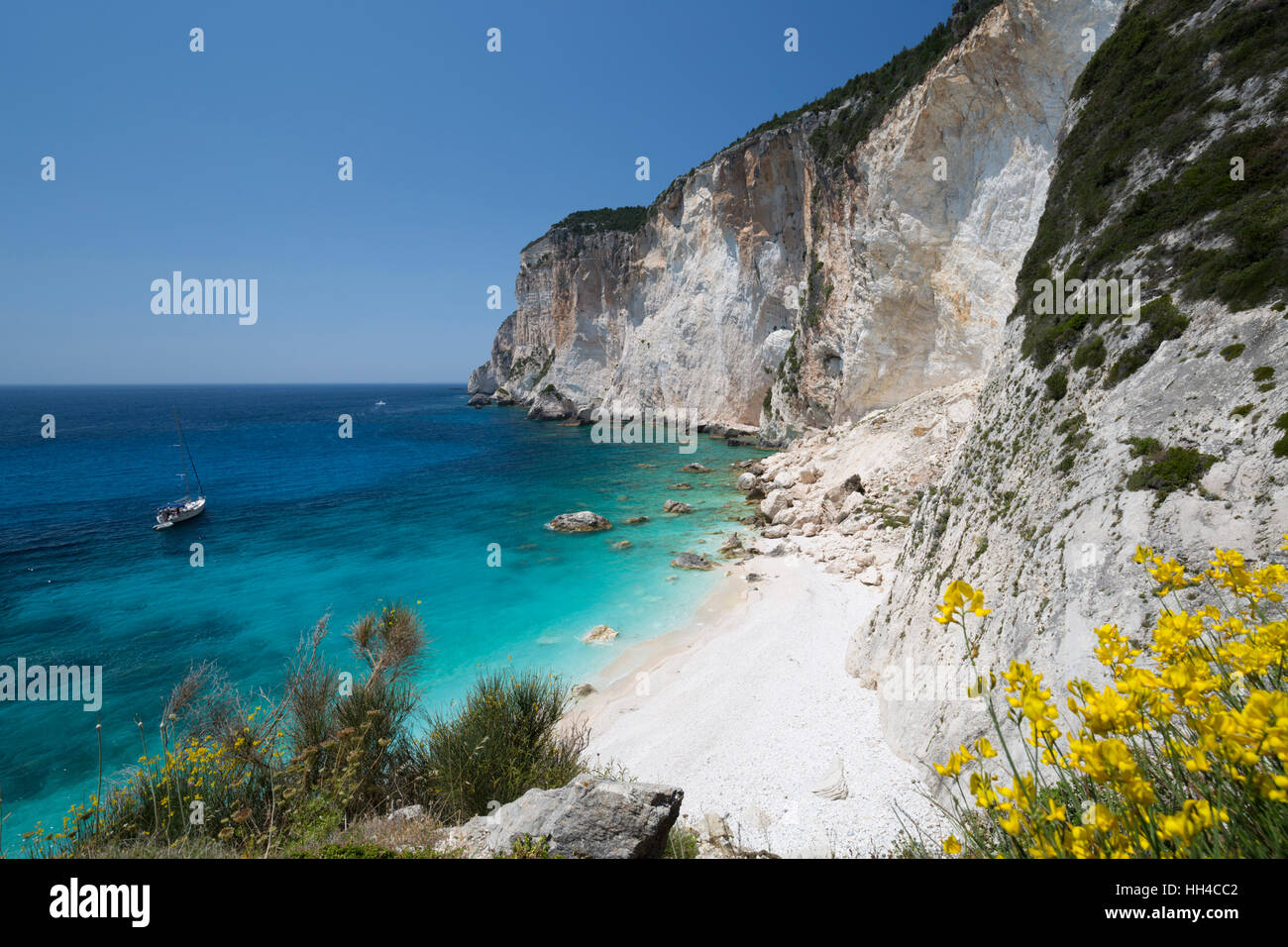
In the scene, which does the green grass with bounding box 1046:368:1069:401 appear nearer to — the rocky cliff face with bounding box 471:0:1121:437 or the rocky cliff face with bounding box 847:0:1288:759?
the rocky cliff face with bounding box 847:0:1288:759

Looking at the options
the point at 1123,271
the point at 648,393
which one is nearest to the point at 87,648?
the point at 1123,271

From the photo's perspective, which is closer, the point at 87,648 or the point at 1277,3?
the point at 1277,3

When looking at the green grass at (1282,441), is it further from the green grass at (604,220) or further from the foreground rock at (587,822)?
the green grass at (604,220)

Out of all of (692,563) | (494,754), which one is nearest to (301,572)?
(692,563)

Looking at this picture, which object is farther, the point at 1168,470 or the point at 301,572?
the point at 301,572

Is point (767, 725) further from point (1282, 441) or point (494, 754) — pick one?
point (1282, 441)

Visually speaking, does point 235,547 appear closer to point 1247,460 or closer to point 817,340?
point 1247,460
